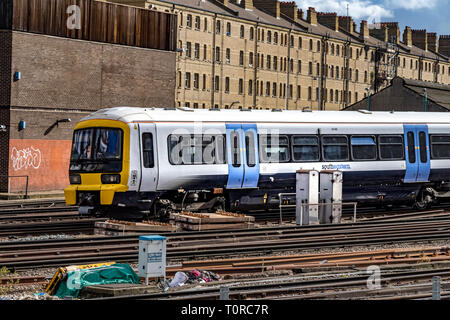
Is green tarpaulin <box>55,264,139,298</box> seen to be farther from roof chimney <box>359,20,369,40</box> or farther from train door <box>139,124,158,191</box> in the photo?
roof chimney <box>359,20,369,40</box>

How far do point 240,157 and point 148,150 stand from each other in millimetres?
3240

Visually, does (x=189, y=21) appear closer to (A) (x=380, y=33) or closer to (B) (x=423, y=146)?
(A) (x=380, y=33)

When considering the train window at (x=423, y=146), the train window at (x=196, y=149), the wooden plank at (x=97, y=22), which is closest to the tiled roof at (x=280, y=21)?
the wooden plank at (x=97, y=22)

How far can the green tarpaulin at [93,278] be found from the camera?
14992 mm

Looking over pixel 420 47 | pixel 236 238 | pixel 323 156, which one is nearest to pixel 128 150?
pixel 236 238

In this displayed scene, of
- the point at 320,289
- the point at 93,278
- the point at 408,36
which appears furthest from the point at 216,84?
the point at 320,289

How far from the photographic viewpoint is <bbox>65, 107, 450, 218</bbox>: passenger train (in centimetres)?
2497

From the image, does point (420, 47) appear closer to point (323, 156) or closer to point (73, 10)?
point (73, 10)

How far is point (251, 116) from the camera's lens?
27422mm

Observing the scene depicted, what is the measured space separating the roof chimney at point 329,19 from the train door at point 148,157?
284ft

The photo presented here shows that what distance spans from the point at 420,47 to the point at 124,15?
88503 millimetres

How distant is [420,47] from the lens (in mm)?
128750

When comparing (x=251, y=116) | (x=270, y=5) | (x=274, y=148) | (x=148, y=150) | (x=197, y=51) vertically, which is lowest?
(x=148, y=150)

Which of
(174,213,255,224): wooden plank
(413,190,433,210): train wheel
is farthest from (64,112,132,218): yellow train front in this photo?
(413,190,433,210): train wheel
